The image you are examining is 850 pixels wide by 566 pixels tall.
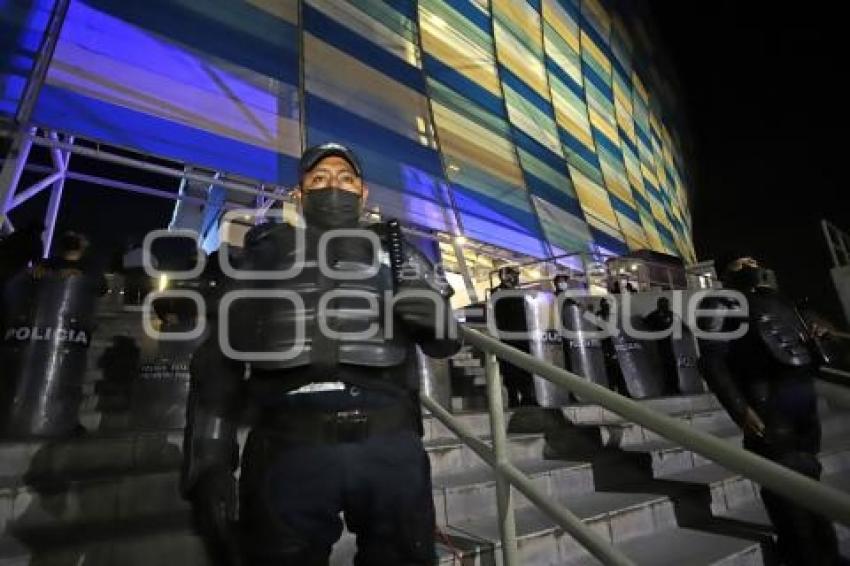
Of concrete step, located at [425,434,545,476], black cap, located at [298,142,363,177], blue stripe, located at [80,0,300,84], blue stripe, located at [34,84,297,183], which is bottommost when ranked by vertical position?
concrete step, located at [425,434,545,476]

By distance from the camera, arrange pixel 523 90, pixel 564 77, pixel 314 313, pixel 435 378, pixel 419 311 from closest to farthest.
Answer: pixel 314 313 → pixel 419 311 → pixel 435 378 → pixel 523 90 → pixel 564 77

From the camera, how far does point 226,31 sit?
7.79 metres

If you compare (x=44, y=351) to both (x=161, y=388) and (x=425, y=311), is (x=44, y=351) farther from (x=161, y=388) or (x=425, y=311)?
(x=425, y=311)

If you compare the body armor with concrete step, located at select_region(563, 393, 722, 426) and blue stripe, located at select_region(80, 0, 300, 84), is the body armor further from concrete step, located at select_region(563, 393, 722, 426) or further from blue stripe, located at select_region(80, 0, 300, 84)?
blue stripe, located at select_region(80, 0, 300, 84)

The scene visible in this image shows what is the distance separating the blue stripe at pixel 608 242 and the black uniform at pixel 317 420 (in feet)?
46.8

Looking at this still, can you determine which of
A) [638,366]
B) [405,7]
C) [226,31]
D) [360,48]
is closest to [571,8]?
[405,7]

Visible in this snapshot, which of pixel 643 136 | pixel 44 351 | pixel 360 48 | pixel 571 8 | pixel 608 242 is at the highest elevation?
pixel 571 8

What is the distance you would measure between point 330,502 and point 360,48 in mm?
10749

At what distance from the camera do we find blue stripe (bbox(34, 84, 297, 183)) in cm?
567

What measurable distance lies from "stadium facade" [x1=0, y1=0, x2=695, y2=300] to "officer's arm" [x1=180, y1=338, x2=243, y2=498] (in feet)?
18.9

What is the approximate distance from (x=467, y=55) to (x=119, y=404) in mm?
12079

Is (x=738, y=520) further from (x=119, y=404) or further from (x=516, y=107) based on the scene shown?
(x=516, y=107)

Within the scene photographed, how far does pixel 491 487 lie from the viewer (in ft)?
10.3

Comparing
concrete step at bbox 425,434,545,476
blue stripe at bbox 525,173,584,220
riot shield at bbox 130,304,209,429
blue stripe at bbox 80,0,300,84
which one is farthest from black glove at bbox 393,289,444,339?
blue stripe at bbox 525,173,584,220
